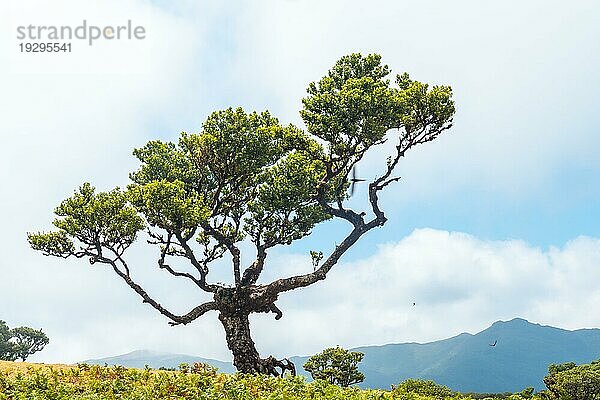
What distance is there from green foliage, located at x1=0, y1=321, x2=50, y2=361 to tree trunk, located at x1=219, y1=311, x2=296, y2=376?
142ft

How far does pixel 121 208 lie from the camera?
2184 centimetres

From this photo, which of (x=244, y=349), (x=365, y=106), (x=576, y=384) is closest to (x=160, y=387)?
(x=244, y=349)

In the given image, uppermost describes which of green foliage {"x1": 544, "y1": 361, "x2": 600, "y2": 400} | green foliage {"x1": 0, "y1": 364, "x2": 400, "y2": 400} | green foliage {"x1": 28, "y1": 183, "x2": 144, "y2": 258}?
green foliage {"x1": 28, "y1": 183, "x2": 144, "y2": 258}

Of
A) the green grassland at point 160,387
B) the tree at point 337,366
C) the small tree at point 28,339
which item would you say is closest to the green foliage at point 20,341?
the small tree at point 28,339

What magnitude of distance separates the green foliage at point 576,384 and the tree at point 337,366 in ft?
35.7

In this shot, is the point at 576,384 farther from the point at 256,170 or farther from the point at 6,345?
the point at 6,345

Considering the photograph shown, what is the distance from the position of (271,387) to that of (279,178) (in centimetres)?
1065

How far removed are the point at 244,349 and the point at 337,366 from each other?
1515cm

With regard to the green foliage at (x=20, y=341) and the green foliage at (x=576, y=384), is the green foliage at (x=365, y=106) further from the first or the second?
the green foliage at (x=20, y=341)

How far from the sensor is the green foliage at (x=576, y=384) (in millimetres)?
32594

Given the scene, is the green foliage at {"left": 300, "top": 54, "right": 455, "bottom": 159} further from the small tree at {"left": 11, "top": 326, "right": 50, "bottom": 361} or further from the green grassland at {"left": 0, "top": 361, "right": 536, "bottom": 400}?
the small tree at {"left": 11, "top": 326, "right": 50, "bottom": 361}

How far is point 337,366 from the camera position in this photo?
35875 millimetres

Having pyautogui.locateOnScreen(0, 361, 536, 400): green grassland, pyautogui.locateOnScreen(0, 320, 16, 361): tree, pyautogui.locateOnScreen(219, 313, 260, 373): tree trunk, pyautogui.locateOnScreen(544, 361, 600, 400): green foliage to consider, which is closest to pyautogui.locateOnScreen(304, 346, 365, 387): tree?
pyautogui.locateOnScreen(544, 361, 600, 400): green foliage

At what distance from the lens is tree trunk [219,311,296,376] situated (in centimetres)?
2197
